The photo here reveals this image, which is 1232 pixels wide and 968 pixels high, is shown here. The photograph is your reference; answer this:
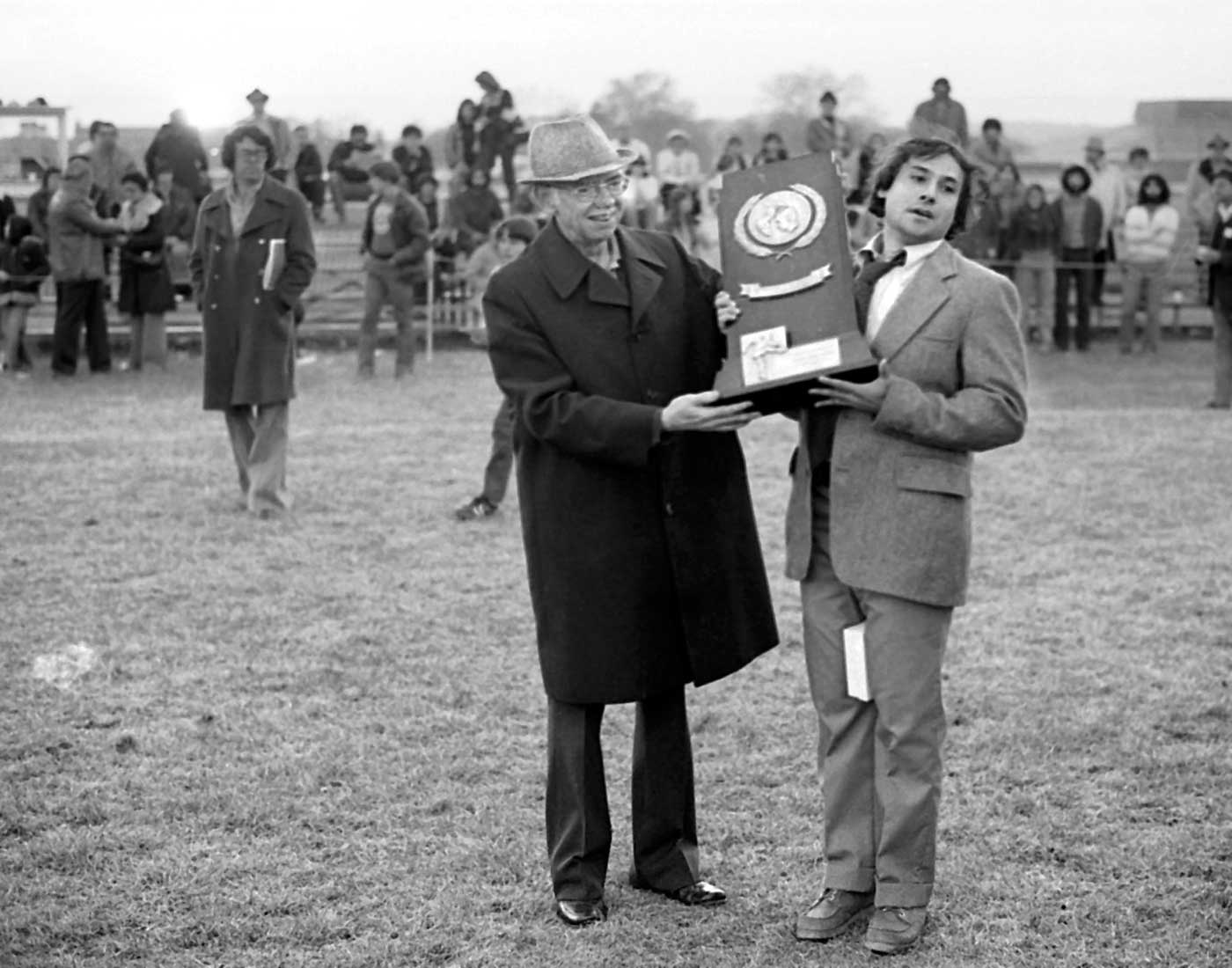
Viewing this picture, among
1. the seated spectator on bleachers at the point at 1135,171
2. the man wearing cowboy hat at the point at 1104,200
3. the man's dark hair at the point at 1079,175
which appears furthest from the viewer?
the seated spectator on bleachers at the point at 1135,171

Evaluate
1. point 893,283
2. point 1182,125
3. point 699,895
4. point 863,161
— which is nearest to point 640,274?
point 893,283

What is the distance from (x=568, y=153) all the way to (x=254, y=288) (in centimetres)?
626

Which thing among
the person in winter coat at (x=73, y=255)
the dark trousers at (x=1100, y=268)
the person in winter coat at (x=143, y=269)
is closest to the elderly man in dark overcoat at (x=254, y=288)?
the person in winter coat at (x=73, y=255)

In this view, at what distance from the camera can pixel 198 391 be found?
17.3m

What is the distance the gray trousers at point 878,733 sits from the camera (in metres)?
4.61

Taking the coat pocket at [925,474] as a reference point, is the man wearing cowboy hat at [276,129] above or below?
above

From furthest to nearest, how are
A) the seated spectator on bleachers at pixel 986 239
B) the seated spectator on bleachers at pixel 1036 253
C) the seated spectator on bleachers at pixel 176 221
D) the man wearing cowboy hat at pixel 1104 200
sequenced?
the man wearing cowboy hat at pixel 1104 200 < the seated spectator on bleachers at pixel 986 239 < the seated spectator on bleachers at pixel 1036 253 < the seated spectator on bleachers at pixel 176 221

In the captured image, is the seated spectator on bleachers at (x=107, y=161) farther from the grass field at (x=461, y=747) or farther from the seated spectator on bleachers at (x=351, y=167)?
the grass field at (x=461, y=747)

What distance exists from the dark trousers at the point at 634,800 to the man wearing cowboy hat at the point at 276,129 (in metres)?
16.6

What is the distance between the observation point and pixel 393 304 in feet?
62.8

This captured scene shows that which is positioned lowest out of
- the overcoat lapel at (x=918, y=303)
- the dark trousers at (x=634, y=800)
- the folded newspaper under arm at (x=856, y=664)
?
the dark trousers at (x=634, y=800)

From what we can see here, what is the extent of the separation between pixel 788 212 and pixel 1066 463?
29.0 ft

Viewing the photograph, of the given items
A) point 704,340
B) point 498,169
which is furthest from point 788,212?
point 498,169

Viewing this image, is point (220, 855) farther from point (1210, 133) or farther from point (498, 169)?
point (1210, 133)
